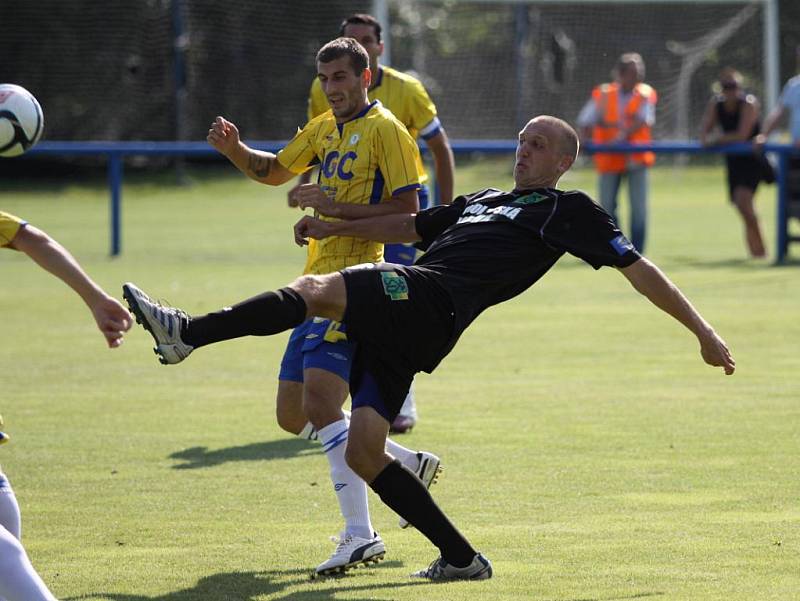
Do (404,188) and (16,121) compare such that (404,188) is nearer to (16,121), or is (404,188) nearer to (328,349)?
(328,349)

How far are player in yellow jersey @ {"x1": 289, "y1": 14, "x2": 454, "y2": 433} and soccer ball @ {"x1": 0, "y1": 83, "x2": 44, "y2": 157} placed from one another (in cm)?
339

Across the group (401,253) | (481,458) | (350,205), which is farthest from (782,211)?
(350,205)

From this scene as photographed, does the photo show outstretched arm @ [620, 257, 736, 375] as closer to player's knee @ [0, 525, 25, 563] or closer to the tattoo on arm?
the tattoo on arm

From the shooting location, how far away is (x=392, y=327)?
16.9 feet

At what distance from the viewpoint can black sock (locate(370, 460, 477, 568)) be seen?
5.27 m

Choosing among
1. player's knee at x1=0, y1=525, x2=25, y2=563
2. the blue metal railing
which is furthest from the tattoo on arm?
the blue metal railing

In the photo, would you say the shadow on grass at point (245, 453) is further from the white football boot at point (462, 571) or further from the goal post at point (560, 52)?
the goal post at point (560, 52)

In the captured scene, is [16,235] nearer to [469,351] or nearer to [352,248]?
[352,248]

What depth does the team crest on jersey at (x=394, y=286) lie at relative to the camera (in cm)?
514

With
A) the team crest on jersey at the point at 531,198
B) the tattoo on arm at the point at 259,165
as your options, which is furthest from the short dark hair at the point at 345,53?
the team crest on jersey at the point at 531,198

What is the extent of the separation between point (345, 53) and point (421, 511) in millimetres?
2048

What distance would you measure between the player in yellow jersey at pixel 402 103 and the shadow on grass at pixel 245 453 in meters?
0.61

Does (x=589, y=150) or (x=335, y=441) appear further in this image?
(x=589, y=150)

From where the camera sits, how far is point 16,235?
4.74 m
